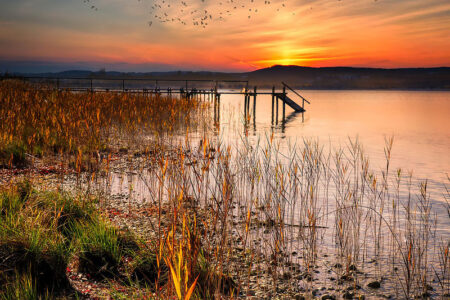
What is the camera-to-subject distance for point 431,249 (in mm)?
5133

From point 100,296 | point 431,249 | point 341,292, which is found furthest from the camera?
point 431,249

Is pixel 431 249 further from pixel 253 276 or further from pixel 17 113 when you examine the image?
pixel 17 113

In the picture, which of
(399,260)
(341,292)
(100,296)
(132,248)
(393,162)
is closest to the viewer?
(100,296)

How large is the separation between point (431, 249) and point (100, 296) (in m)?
4.32

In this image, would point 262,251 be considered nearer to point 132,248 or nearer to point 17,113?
point 132,248

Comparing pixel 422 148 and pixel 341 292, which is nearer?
pixel 341 292

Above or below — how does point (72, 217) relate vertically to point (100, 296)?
above

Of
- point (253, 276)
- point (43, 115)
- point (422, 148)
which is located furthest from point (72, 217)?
point (422, 148)

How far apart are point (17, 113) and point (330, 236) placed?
355 inches

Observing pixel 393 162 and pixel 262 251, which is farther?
pixel 393 162

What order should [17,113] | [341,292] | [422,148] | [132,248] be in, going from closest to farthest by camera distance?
[341,292] < [132,248] < [17,113] < [422,148]

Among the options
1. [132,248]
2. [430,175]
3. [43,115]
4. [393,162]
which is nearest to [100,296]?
[132,248]

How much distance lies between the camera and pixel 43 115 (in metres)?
10.5

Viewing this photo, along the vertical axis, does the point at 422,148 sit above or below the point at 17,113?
below
